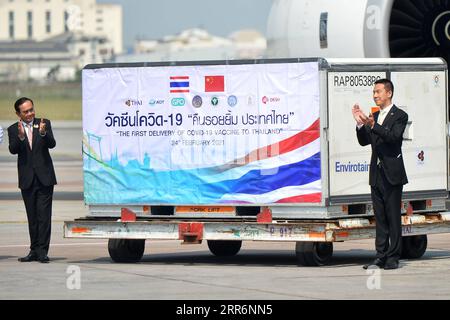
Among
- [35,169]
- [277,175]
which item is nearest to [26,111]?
[35,169]

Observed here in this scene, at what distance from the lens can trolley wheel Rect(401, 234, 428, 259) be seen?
1809cm

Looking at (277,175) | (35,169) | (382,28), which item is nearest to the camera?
(277,175)

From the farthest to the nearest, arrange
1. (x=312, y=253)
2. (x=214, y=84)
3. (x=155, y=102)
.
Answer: (x=155, y=102) → (x=214, y=84) → (x=312, y=253)

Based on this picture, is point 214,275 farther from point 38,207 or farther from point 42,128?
point 42,128

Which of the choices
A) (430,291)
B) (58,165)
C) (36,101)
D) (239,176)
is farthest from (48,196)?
(36,101)

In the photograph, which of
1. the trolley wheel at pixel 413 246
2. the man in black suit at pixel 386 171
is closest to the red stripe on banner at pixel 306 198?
the man in black suit at pixel 386 171

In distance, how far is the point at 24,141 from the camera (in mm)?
18125

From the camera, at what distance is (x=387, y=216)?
1636 cm

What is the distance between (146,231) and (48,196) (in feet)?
5.34

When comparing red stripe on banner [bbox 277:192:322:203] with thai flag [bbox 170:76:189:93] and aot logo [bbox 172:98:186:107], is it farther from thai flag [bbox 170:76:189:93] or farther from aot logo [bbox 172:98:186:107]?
thai flag [bbox 170:76:189:93]

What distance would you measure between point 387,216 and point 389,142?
881 millimetres

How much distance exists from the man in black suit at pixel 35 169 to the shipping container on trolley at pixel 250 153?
520mm

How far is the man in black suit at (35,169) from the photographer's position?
1798cm

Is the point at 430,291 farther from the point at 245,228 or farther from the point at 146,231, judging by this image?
the point at 146,231
